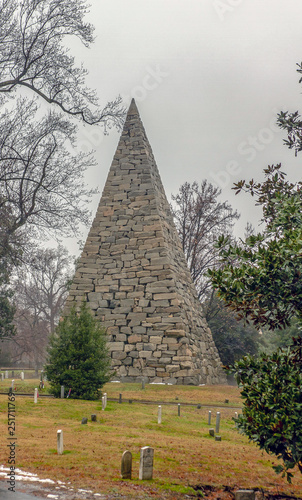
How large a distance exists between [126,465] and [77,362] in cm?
1128

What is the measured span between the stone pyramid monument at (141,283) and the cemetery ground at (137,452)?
863 centimetres

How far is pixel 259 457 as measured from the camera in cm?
1323

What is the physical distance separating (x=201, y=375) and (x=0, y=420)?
54.8 feet

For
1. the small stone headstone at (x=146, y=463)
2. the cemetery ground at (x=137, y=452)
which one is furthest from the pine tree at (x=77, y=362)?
the small stone headstone at (x=146, y=463)

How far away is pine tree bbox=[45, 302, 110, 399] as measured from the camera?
20.0m

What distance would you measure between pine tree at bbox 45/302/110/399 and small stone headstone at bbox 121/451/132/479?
10.8m

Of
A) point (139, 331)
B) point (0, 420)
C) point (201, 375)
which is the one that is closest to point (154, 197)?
point (139, 331)

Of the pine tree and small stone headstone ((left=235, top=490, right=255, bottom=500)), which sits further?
the pine tree

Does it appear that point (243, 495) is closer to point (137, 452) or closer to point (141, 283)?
point (137, 452)

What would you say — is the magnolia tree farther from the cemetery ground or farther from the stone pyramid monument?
the stone pyramid monument

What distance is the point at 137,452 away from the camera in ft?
37.6

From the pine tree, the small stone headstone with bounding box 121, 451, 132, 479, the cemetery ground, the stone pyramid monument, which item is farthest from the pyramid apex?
the small stone headstone with bounding box 121, 451, 132, 479

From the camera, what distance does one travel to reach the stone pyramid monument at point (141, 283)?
28.7 m

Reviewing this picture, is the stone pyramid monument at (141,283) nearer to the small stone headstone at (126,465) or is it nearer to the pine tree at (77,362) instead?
the pine tree at (77,362)
